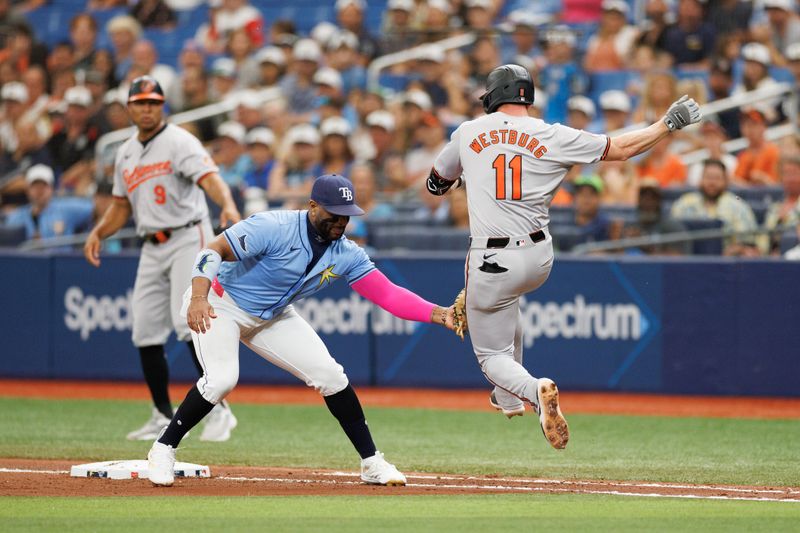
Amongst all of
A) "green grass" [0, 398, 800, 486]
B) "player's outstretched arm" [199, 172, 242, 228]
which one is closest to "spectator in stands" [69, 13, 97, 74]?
"green grass" [0, 398, 800, 486]

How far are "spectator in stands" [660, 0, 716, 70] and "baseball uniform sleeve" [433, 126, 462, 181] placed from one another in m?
8.68

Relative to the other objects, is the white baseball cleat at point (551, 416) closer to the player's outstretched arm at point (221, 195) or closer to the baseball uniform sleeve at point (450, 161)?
the baseball uniform sleeve at point (450, 161)

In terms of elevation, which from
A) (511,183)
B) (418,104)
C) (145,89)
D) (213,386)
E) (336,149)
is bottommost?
(213,386)

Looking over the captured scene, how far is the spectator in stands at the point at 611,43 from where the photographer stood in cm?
1606

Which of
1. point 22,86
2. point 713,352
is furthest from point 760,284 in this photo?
A: point 22,86

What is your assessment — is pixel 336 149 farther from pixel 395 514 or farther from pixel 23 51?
pixel 395 514

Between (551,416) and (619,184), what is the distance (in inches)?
297

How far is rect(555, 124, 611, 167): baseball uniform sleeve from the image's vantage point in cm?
728

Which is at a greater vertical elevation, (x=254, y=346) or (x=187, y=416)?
(x=254, y=346)

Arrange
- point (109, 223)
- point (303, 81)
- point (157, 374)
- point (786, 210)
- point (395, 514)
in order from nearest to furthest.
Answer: point (395, 514) → point (157, 374) → point (109, 223) → point (786, 210) → point (303, 81)

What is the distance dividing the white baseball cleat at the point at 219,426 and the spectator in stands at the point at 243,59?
26.9 ft

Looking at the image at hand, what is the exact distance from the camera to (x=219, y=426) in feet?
32.4

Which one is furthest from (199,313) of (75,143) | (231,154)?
(75,143)

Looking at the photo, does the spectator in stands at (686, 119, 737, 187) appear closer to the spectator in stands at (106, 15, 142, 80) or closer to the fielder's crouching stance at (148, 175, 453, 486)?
the fielder's crouching stance at (148, 175, 453, 486)
